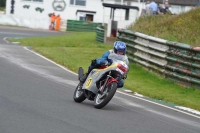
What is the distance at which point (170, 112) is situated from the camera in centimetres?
1283

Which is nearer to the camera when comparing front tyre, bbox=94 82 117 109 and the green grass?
front tyre, bbox=94 82 117 109

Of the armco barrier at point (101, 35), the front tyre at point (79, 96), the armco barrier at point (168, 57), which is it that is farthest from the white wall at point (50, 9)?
the front tyre at point (79, 96)

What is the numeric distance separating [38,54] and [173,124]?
15.1 meters

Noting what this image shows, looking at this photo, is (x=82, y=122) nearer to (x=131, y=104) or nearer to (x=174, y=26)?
(x=131, y=104)

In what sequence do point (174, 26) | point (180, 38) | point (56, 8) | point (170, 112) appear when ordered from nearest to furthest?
point (170, 112), point (180, 38), point (174, 26), point (56, 8)

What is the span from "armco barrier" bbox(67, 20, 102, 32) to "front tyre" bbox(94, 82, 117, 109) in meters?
43.9

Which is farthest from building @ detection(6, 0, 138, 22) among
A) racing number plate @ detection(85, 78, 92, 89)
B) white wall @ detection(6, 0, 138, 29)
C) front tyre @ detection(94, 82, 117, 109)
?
front tyre @ detection(94, 82, 117, 109)

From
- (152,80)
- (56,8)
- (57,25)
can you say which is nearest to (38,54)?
(152,80)

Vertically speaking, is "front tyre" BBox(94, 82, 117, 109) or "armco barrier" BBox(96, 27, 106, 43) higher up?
"front tyre" BBox(94, 82, 117, 109)

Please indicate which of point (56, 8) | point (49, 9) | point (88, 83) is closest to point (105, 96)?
point (88, 83)

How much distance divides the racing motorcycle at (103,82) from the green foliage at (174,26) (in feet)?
29.7

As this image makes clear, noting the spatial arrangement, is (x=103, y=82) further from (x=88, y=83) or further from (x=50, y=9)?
(x=50, y=9)

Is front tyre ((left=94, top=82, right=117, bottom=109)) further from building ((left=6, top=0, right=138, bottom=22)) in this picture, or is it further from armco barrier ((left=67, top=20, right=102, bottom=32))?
building ((left=6, top=0, right=138, bottom=22))

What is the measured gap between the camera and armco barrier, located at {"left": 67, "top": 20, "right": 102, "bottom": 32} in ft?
184
